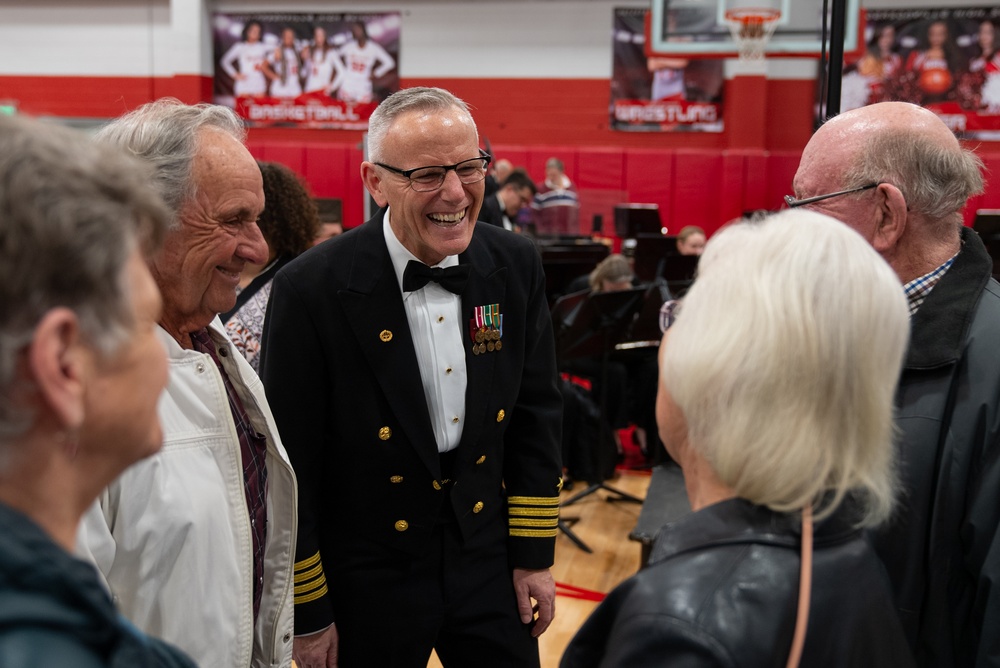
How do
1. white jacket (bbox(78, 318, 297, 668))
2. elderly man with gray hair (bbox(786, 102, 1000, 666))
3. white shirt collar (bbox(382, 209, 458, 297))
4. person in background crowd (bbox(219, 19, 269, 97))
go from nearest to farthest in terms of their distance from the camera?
white jacket (bbox(78, 318, 297, 668)), elderly man with gray hair (bbox(786, 102, 1000, 666)), white shirt collar (bbox(382, 209, 458, 297)), person in background crowd (bbox(219, 19, 269, 97))

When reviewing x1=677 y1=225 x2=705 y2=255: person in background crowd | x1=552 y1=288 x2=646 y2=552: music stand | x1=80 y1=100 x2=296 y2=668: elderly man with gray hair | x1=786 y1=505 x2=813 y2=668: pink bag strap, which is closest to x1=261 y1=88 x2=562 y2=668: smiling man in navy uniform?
x1=80 y1=100 x2=296 y2=668: elderly man with gray hair

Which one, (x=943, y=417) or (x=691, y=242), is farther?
(x=691, y=242)

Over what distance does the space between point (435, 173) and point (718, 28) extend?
821cm

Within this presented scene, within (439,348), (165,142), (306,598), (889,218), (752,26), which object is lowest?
(306,598)

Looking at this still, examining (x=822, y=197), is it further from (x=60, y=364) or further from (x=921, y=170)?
(x=60, y=364)

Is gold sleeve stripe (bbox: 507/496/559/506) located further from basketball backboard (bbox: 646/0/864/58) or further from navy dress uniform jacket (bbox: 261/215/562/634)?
basketball backboard (bbox: 646/0/864/58)

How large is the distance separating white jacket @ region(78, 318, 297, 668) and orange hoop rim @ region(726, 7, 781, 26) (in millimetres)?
8335

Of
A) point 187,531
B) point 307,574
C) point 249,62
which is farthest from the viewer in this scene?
point 249,62

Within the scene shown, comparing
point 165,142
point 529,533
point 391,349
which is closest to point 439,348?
point 391,349

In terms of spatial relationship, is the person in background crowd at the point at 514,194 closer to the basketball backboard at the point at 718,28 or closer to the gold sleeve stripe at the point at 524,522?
the basketball backboard at the point at 718,28

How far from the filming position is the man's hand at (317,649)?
1885 mm

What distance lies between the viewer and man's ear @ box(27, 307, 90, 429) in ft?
2.31

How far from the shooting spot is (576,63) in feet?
42.0

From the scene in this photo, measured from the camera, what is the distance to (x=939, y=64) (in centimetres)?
1138
